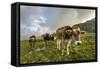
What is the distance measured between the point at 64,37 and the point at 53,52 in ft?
0.82

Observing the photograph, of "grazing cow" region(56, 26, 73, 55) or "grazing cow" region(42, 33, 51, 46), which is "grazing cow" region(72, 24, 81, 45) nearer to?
"grazing cow" region(56, 26, 73, 55)

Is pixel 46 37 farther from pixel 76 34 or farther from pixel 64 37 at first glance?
pixel 76 34

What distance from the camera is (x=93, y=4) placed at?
3590 millimetres

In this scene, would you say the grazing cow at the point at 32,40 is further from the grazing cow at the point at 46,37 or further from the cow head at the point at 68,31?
the cow head at the point at 68,31

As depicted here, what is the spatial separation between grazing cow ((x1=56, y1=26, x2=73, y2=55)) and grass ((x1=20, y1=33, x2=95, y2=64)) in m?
0.07

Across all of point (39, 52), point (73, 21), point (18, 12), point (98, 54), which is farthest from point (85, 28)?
point (18, 12)

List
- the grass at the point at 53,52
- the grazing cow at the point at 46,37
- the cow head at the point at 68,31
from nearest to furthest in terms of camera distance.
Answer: the grass at the point at 53,52 < the grazing cow at the point at 46,37 < the cow head at the point at 68,31

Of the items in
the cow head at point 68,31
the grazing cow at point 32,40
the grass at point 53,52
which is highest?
the cow head at point 68,31

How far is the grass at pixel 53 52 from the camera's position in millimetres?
3102

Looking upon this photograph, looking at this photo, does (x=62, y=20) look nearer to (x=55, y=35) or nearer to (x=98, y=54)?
(x=55, y=35)

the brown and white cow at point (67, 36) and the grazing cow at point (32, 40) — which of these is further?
the brown and white cow at point (67, 36)

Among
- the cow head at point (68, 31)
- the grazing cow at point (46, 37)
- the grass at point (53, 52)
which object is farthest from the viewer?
the cow head at point (68, 31)

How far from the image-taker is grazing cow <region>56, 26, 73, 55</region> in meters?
3.30

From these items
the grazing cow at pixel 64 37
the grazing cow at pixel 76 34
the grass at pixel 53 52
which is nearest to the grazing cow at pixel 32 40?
the grass at pixel 53 52
